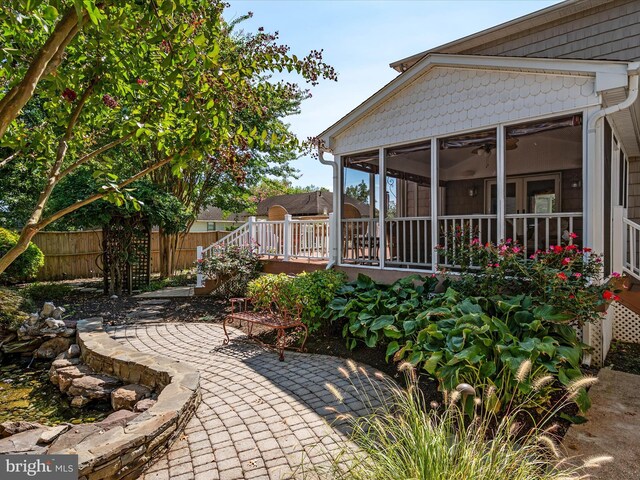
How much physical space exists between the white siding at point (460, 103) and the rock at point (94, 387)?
558cm

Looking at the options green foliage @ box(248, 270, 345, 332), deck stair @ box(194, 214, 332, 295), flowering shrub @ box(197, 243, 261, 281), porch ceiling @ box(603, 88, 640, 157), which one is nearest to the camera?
porch ceiling @ box(603, 88, 640, 157)

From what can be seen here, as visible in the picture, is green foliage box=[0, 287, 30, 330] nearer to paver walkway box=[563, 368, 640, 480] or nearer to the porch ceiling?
paver walkway box=[563, 368, 640, 480]

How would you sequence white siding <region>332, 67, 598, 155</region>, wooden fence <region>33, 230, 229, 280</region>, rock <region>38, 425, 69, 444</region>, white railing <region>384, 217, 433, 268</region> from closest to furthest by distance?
rock <region>38, 425, 69, 444</region>, white siding <region>332, 67, 598, 155</region>, white railing <region>384, 217, 433, 268</region>, wooden fence <region>33, 230, 229, 280</region>

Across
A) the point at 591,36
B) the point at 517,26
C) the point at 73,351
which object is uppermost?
the point at 517,26

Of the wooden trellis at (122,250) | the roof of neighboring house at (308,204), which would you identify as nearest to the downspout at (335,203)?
the wooden trellis at (122,250)

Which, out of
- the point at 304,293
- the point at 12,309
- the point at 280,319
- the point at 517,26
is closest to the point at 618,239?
the point at 304,293

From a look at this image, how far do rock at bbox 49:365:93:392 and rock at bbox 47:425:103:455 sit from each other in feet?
6.36

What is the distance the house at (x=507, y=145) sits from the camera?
4949mm

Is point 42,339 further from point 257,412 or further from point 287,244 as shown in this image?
point 287,244

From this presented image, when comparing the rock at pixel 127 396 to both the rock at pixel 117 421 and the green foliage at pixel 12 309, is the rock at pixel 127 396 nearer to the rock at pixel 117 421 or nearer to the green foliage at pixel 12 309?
the rock at pixel 117 421

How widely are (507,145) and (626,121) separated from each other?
1.78 m

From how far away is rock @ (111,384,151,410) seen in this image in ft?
13.2

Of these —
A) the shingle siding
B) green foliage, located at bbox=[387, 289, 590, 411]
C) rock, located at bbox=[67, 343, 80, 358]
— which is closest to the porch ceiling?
the shingle siding

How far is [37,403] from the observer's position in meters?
4.49
